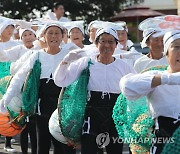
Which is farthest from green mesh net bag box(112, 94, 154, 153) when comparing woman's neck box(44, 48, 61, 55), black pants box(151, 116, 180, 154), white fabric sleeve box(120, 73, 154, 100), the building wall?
the building wall

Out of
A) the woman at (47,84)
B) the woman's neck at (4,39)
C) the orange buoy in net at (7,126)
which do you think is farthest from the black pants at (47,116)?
the woman's neck at (4,39)

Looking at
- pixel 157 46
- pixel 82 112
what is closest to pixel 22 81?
pixel 82 112

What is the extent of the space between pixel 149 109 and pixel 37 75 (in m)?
2.27

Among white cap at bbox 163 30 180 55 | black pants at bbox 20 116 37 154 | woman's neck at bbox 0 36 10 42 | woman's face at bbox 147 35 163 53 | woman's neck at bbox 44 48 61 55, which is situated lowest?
black pants at bbox 20 116 37 154

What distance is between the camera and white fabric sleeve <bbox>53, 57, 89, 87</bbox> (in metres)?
5.74

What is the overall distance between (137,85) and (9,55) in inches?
180

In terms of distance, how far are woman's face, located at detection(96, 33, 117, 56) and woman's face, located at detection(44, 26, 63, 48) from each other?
3.46 feet

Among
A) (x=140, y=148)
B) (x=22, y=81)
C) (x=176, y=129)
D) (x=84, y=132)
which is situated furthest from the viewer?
(x=22, y=81)

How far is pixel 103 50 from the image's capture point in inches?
228

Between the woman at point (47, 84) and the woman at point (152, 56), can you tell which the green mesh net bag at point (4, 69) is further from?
the woman at point (152, 56)

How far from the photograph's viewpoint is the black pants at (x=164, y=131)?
4570 mm

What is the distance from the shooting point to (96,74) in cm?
572

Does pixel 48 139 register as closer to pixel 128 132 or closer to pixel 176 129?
pixel 128 132

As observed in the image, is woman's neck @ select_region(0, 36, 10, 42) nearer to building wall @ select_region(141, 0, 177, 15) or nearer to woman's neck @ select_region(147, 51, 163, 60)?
woman's neck @ select_region(147, 51, 163, 60)
